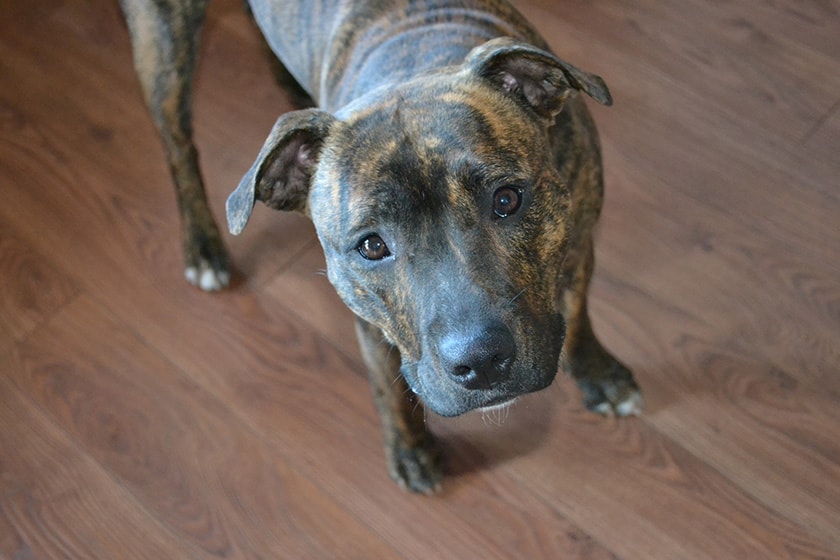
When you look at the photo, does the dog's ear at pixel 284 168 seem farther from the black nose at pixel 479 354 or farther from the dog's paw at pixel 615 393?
the dog's paw at pixel 615 393

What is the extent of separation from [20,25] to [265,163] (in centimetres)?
208

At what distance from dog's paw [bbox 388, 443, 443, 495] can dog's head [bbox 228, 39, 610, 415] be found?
1.61 ft

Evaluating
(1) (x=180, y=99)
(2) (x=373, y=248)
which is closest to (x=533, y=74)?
(2) (x=373, y=248)

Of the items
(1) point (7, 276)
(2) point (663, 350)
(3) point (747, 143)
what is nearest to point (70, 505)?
(1) point (7, 276)

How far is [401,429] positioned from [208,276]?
82 centimetres

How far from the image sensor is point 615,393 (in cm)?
241

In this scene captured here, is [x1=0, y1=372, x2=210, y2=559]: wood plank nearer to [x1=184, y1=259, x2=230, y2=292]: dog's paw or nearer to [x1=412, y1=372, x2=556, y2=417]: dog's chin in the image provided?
[x1=184, y1=259, x2=230, y2=292]: dog's paw

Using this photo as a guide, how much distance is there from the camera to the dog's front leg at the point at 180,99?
259 centimetres

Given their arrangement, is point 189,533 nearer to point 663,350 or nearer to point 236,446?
point 236,446

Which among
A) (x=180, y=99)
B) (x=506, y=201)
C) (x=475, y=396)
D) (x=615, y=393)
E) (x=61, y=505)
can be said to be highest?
(x=506, y=201)

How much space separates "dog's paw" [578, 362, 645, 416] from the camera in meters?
2.41

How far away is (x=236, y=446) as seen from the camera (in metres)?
2.56

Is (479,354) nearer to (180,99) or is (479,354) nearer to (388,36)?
(388,36)

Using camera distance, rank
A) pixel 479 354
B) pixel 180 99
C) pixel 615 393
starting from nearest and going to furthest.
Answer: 1. pixel 479 354
2. pixel 615 393
3. pixel 180 99
